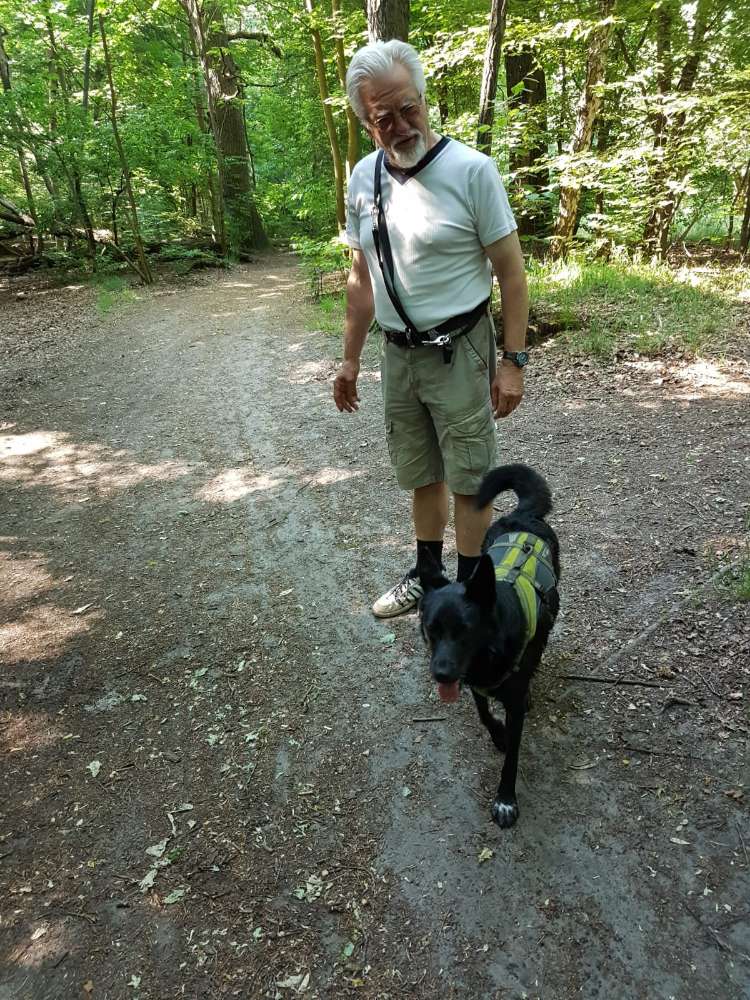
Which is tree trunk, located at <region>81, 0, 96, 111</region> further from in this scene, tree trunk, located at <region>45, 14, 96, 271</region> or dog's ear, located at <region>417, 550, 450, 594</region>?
dog's ear, located at <region>417, 550, 450, 594</region>

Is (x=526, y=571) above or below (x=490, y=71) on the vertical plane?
below

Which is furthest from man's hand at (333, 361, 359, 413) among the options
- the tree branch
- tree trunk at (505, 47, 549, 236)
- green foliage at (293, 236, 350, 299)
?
the tree branch

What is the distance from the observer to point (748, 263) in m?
9.09

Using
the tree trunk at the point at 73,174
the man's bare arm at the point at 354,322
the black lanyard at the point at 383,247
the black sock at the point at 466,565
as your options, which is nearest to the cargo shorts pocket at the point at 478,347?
the black lanyard at the point at 383,247

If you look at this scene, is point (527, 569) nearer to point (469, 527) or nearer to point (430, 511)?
point (469, 527)

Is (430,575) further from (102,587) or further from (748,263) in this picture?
(748,263)

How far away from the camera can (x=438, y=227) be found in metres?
2.29

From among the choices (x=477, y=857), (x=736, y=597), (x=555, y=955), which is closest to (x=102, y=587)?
(x=477, y=857)

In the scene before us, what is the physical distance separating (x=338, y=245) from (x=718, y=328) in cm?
621

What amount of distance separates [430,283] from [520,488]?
0.99 metres

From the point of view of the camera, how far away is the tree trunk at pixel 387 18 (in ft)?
20.5

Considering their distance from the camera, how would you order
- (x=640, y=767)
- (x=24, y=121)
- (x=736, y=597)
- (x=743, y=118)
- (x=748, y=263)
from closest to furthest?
1. (x=640, y=767)
2. (x=736, y=597)
3. (x=743, y=118)
4. (x=748, y=263)
5. (x=24, y=121)

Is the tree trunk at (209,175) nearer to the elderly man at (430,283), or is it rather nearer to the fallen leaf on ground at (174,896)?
the elderly man at (430,283)

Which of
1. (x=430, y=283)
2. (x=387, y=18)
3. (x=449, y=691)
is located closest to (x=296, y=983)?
(x=449, y=691)
